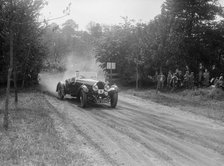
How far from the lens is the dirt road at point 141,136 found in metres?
8.02

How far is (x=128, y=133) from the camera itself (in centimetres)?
1072

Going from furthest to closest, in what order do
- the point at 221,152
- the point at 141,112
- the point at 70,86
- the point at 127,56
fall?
the point at 127,56 → the point at 70,86 → the point at 141,112 → the point at 221,152

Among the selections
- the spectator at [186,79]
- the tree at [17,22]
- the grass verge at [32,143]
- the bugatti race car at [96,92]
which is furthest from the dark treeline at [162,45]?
the grass verge at [32,143]

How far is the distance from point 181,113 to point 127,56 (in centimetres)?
1773

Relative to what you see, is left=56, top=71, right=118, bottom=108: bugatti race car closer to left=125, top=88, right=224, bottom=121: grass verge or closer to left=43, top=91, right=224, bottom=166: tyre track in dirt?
left=43, top=91, right=224, bottom=166: tyre track in dirt

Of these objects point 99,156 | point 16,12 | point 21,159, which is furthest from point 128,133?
point 16,12

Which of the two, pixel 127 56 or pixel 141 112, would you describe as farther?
pixel 127 56

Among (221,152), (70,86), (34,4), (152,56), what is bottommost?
(221,152)

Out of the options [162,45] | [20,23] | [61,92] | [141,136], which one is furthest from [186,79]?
[20,23]

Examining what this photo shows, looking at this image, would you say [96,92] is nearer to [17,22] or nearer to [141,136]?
[17,22]

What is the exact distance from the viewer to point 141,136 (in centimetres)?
1038

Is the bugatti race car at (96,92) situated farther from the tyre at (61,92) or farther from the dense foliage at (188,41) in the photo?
the dense foliage at (188,41)

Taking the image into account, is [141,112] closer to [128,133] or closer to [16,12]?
[128,133]

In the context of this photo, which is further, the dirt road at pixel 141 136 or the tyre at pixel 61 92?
the tyre at pixel 61 92
